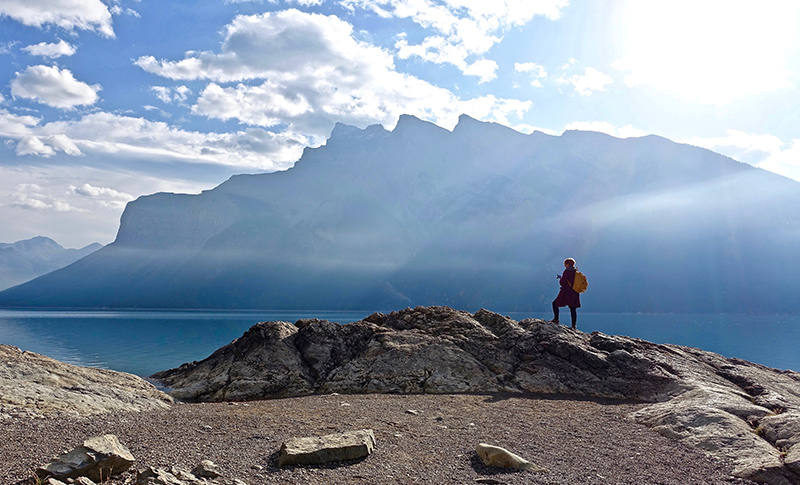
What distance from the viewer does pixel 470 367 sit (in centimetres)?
1547

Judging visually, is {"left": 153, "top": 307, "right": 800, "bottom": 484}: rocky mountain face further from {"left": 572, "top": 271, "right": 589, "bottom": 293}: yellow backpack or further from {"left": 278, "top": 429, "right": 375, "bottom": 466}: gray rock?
{"left": 278, "top": 429, "right": 375, "bottom": 466}: gray rock

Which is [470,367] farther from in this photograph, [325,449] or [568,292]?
[325,449]

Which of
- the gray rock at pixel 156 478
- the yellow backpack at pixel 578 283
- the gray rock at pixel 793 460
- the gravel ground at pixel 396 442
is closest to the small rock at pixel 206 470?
the gravel ground at pixel 396 442

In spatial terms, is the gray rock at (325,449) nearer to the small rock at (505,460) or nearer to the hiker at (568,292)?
the small rock at (505,460)

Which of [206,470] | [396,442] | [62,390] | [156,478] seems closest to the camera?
[156,478]

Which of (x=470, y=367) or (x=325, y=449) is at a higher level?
(x=325, y=449)

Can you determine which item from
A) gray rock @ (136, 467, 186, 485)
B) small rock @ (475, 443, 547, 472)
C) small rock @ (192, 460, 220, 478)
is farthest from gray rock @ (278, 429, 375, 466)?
small rock @ (475, 443, 547, 472)

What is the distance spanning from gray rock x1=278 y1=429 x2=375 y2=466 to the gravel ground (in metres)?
0.16

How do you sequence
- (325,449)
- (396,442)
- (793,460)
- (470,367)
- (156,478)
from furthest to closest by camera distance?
(470,367)
(396,442)
(793,460)
(325,449)
(156,478)

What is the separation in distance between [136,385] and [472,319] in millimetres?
11435

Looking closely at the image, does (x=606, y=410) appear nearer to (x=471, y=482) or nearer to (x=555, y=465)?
(x=555, y=465)

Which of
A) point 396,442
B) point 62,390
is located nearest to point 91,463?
point 396,442

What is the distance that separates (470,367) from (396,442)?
23.0ft

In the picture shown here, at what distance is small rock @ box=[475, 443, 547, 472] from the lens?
25.3 ft
